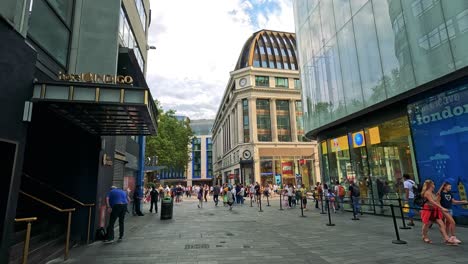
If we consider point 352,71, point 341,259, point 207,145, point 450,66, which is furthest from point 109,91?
point 207,145

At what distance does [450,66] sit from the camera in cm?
945

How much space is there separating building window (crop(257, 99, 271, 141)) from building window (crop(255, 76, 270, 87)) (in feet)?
11.2

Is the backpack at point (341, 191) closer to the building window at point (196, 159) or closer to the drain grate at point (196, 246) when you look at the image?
the drain grate at point (196, 246)

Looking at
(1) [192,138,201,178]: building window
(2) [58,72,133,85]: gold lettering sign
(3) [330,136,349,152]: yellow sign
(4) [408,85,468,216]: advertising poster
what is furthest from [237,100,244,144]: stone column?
(1) [192,138,201,178]: building window

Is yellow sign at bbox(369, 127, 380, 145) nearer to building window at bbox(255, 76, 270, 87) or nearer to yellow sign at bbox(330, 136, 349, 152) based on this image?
yellow sign at bbox(330, 136, 349, 152)

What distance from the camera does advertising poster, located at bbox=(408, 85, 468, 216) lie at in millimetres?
9758

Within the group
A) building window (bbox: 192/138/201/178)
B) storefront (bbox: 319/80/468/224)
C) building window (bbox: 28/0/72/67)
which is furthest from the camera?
building window (bbox: 192/138/201/178)

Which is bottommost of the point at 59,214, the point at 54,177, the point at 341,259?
the point at 341,259

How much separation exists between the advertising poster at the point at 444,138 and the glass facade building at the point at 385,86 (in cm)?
4

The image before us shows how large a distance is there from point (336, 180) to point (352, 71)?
7.26m

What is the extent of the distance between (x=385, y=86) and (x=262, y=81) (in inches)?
1739

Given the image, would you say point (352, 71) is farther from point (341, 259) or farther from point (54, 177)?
point (54, 177)

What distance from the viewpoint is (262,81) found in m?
55.8

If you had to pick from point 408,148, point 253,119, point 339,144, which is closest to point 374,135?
point 408,148
